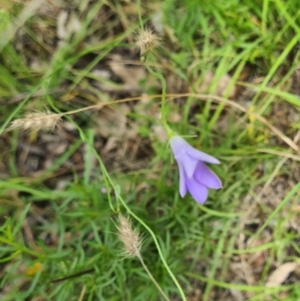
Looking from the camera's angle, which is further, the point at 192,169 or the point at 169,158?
the point at 169,158

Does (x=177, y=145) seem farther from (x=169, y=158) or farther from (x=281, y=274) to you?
(x=281, y=274)

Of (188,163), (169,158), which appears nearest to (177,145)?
(188,163)

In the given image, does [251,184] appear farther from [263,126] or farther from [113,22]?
[113,22]

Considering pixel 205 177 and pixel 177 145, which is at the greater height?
pixel 177 145

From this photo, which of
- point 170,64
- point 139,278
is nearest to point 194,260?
point 139,278

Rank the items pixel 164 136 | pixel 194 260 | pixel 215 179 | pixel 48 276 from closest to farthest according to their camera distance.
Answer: pixel 215 179 → pixel 48 276 → pixel 194 260 → pixel 164 136

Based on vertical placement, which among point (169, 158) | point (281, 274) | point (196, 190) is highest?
point (196, 190)

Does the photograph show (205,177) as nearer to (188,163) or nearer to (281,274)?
(188,163)

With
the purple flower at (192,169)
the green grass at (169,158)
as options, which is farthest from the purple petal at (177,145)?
the green grass at (169,158)
